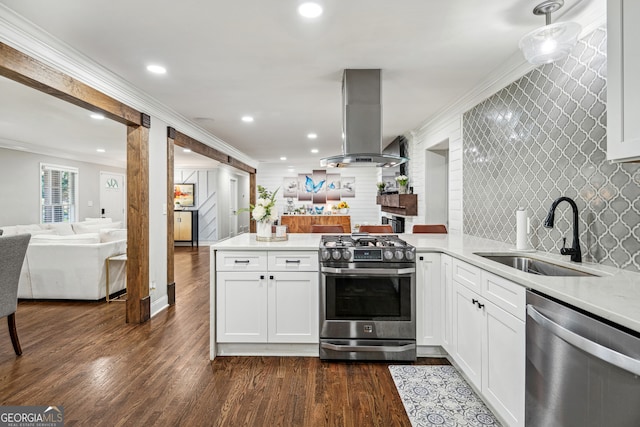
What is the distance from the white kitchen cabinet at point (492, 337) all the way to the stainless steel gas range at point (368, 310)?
0.38 meters

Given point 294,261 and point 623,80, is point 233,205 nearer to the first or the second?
point 294,261

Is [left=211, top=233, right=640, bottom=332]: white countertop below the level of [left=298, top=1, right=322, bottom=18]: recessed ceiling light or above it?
below

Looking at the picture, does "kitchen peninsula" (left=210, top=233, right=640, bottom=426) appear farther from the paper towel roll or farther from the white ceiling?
the white ceiling

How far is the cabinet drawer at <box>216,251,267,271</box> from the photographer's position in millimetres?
2812

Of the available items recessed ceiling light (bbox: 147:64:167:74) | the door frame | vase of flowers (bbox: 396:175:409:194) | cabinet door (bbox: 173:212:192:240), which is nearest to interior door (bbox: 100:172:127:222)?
cabinet door (bbox: 173:212:192:240)

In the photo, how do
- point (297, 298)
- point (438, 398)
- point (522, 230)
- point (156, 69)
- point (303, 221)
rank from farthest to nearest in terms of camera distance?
1. point (303, 221)
2. point (156, 69)
3. point (297, 298)
4. point (522, 230)
5. point (438, 398)

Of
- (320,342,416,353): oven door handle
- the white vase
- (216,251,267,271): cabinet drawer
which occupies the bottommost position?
(320,342,416,353): oven door handle

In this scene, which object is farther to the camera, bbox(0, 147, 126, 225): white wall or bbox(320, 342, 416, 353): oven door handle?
bbox(0, 147, 126, 225): white wall

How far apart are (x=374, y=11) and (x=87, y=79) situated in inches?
93.3

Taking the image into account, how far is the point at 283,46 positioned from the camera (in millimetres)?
2584

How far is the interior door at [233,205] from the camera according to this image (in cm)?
1106

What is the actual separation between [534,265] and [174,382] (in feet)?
8.44

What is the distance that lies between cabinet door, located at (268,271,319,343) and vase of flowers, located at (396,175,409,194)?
3515mm

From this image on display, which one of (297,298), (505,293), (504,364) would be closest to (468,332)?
(504,364)
